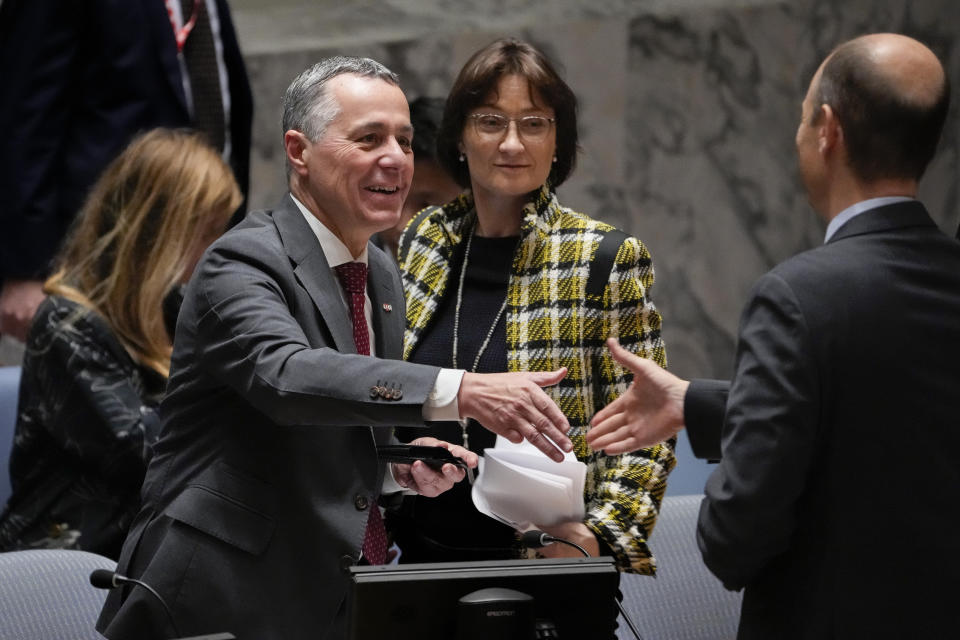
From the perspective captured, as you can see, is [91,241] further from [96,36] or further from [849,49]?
[849,49]

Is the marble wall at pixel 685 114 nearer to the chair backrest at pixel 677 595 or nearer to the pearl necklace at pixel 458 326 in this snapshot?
the chair backrest at pixel 677 595

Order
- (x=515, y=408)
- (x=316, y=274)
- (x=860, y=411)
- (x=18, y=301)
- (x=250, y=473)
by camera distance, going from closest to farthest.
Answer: (x=860, y=411)
(x=515, y=408)
(x=250, y=473)
(x=316, y=274)
(x=18, y=301)

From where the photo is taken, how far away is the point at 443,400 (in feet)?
7.05

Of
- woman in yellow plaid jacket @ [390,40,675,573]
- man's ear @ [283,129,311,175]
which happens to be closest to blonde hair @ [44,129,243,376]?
woman in yellow plaid jacket @ [390,40,675,573]

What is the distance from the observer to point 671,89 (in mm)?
4516

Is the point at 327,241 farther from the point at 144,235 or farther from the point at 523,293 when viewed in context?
the point at 144,235

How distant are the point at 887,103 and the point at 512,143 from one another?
1101 millimetres

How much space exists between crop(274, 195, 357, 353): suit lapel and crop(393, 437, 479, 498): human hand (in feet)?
0.95

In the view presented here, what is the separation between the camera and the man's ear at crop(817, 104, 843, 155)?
1917 mm

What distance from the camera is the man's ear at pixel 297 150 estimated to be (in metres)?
2.50

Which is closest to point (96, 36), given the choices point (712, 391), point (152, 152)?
point (152, 152)

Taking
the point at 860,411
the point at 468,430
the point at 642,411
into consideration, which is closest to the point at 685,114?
the point at 468,430

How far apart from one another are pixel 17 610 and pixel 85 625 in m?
0.15

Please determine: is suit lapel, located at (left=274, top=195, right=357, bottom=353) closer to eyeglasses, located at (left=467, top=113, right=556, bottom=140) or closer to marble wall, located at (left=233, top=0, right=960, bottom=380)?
eyeglasses, located at (left=467, top=113, right=556, bottom=140)
